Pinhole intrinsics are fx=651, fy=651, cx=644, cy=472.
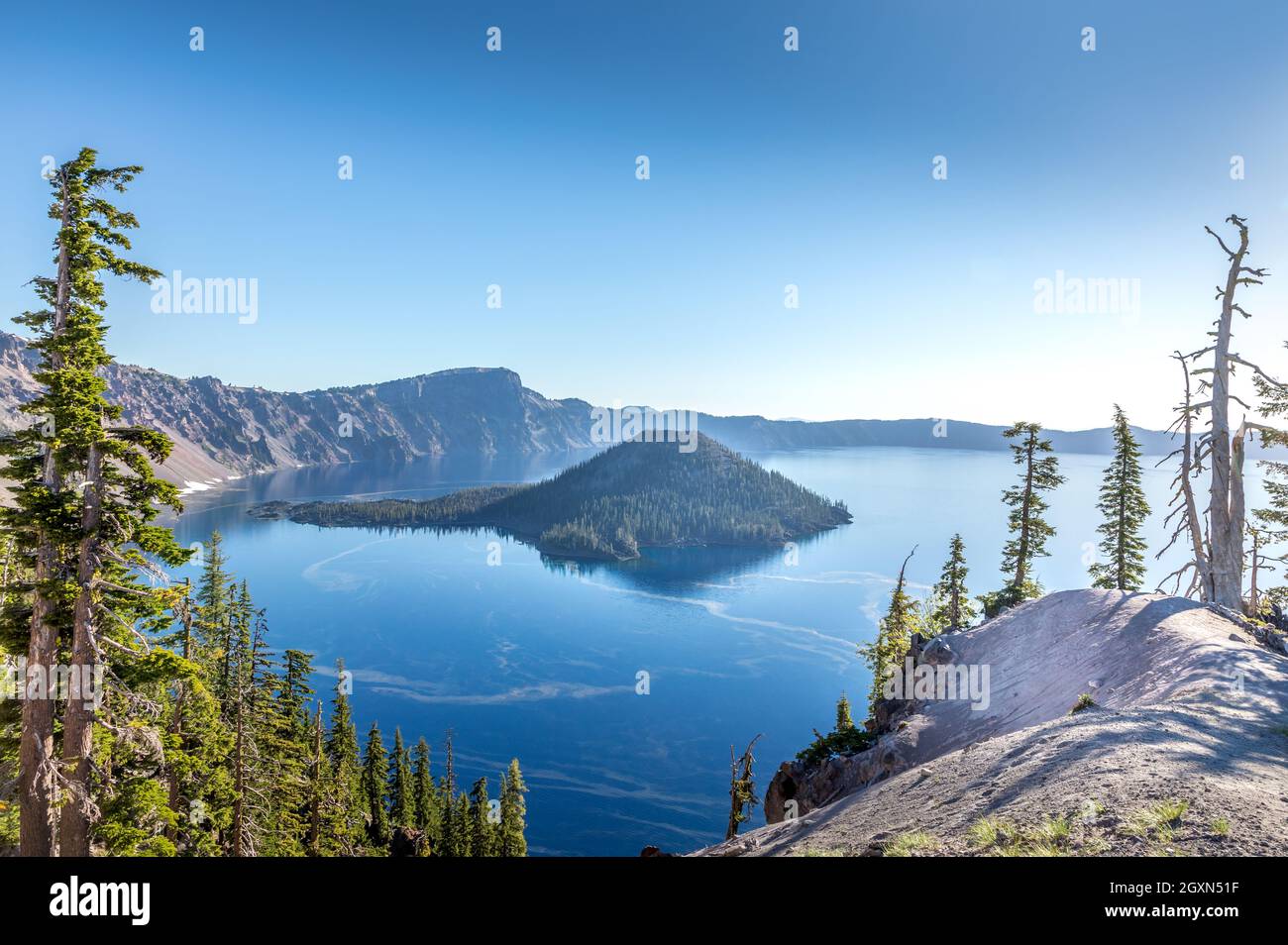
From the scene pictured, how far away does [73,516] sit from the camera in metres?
12.8

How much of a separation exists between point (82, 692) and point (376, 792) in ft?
151

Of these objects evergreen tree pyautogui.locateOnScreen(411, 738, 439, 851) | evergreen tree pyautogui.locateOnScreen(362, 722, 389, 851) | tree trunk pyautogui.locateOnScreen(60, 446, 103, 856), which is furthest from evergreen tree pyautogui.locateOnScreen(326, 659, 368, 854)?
tree trunk pyautogui.locateOnScreen(60, 446, 103, 856)

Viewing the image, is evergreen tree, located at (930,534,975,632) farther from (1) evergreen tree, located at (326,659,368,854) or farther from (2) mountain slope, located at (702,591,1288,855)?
→ (1) evergreen tree, located at (326,659,368,854)

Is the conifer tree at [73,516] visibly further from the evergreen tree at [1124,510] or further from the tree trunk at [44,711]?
the evergreen tree at [1124,510]

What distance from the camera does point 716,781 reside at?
7769cm

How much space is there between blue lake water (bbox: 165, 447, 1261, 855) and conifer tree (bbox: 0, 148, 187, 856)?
57.6 m

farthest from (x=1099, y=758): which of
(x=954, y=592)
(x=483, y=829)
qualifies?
(x=483, y=829)

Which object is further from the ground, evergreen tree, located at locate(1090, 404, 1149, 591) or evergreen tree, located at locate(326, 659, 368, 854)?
evergreen tree, located at locate(1090, 404, 1149, 591)

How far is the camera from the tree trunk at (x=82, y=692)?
12.9 meters

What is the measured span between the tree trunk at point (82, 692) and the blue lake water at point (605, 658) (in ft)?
186

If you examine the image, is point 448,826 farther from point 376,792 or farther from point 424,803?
point 376,792

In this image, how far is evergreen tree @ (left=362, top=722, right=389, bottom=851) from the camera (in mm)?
50875
